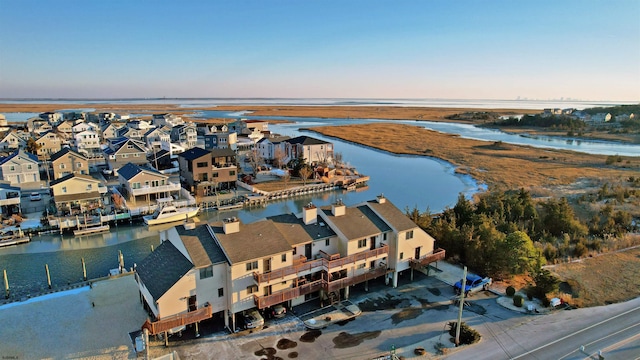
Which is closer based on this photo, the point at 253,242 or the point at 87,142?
the point at 253,242

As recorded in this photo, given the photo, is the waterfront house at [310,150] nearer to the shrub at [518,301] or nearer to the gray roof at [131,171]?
the gray roof at [131,171]

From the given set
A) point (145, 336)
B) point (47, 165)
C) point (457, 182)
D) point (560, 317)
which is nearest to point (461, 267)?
point (560, 317)

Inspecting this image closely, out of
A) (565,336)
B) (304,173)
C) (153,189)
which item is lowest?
(565,336)

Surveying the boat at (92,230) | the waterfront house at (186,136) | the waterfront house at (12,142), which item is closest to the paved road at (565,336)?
the boat at (92,230)

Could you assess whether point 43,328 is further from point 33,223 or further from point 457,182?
point 457,182

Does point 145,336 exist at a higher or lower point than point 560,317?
higher

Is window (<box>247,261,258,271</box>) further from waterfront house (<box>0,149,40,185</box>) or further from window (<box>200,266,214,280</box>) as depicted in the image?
waterfront house (<box>0,149,40,185</box>)

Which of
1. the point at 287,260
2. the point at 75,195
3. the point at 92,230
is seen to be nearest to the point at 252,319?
the point at 287,260

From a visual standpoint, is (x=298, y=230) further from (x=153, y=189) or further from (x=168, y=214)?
(x=153, y=189)
